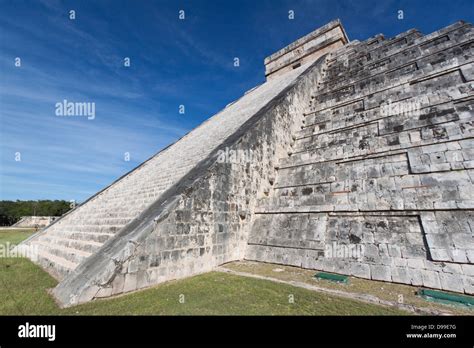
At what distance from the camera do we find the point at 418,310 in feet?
10.9

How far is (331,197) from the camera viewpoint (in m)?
6.47

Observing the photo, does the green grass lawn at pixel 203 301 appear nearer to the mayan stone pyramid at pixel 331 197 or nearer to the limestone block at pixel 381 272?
the mayan stone pyramid at pixel 331 197

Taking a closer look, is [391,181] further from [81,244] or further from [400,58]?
[81,244]

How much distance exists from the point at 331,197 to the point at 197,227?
371cm

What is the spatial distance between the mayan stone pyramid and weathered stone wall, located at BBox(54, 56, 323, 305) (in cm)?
3

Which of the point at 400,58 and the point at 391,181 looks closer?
the point at 391,181

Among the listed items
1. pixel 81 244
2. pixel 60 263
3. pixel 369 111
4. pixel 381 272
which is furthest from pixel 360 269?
pixel 81 244

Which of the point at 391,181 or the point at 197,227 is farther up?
the point at 391,181

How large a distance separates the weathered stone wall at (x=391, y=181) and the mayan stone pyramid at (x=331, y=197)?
3cm

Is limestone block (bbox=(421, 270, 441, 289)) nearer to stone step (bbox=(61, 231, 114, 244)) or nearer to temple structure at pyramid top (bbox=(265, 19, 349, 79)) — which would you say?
stone step (bbox=(61, 231, 114, 244))

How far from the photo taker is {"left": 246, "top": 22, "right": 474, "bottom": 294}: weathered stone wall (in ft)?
14.6

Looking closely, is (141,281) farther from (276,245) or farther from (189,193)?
(276,245)
